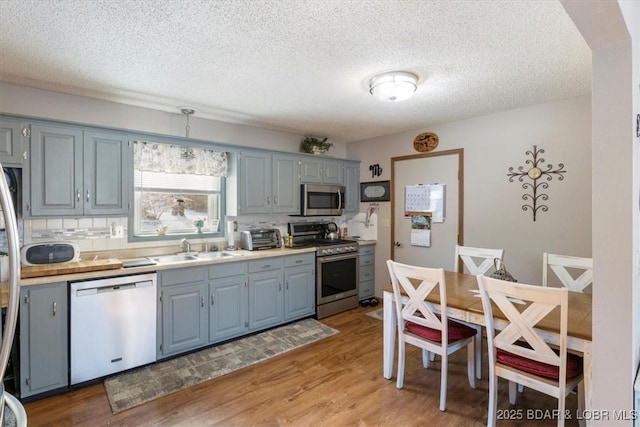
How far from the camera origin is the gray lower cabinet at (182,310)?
2846mm

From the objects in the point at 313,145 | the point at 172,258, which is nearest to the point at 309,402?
the point at 172,258

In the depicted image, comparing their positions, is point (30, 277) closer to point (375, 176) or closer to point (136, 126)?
point (136, 126)

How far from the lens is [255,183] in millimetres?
3820

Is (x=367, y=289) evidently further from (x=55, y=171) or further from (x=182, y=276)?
(x=55, y=171)

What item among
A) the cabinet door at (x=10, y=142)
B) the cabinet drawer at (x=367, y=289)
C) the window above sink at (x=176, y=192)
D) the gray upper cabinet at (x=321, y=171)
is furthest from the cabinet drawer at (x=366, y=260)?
the cabinet door at (x=10, y=142)

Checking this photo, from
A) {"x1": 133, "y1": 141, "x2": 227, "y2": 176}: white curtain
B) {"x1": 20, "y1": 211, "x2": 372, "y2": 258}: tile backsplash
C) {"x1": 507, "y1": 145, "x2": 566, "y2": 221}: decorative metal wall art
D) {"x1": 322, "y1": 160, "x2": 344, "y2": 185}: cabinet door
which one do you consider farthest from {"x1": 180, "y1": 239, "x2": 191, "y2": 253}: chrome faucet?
{"x1": 507, "y1": 145, "x2": 566, "y2": 221}: decorative metal wall art

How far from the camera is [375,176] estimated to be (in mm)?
4750

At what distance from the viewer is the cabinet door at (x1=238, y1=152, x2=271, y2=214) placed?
3.73 m

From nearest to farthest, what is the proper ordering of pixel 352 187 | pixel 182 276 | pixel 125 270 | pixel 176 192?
→ pixel 125 270
pixel 182 276
pixel 176 192
pixel 352 187

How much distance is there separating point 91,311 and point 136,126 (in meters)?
1.79

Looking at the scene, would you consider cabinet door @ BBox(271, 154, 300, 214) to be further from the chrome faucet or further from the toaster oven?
the chrome faucet

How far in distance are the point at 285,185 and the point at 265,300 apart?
1416 millimetres

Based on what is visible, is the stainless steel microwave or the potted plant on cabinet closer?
the stainless steel microwave

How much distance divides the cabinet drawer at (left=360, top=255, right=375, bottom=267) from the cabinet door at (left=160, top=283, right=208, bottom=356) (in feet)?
7.40
